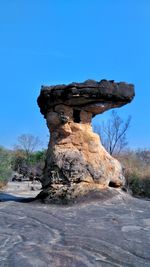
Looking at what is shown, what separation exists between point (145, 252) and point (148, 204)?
4.38 meters

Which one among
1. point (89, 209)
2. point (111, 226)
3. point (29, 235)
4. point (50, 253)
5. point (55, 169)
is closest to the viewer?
point (50, 253)

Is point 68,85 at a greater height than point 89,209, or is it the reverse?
point 68,85

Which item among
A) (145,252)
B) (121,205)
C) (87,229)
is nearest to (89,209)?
(121,205)

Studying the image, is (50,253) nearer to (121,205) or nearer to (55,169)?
(121,205)

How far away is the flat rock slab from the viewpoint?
4664mm

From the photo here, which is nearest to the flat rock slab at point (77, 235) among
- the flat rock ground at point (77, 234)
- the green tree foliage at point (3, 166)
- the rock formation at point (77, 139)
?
the flat rock ground at point (77, 234)

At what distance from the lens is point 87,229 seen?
21.0ft

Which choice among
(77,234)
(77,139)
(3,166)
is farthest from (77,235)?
(3,166)

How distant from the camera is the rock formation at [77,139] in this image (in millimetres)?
10055

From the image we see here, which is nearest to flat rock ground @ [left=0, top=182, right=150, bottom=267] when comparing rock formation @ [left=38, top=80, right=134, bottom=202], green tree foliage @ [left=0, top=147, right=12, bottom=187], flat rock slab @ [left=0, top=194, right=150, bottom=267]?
flat rock slab @ [left=0, top=194, right=150, bottom=267]

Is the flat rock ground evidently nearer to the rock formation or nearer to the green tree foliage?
the rock formation

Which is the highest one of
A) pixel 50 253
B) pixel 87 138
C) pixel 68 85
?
pixel 68 85

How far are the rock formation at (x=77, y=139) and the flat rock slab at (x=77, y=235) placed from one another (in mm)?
966

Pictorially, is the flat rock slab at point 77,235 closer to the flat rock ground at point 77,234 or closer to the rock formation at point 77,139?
the flat rock ground at point 77,234
